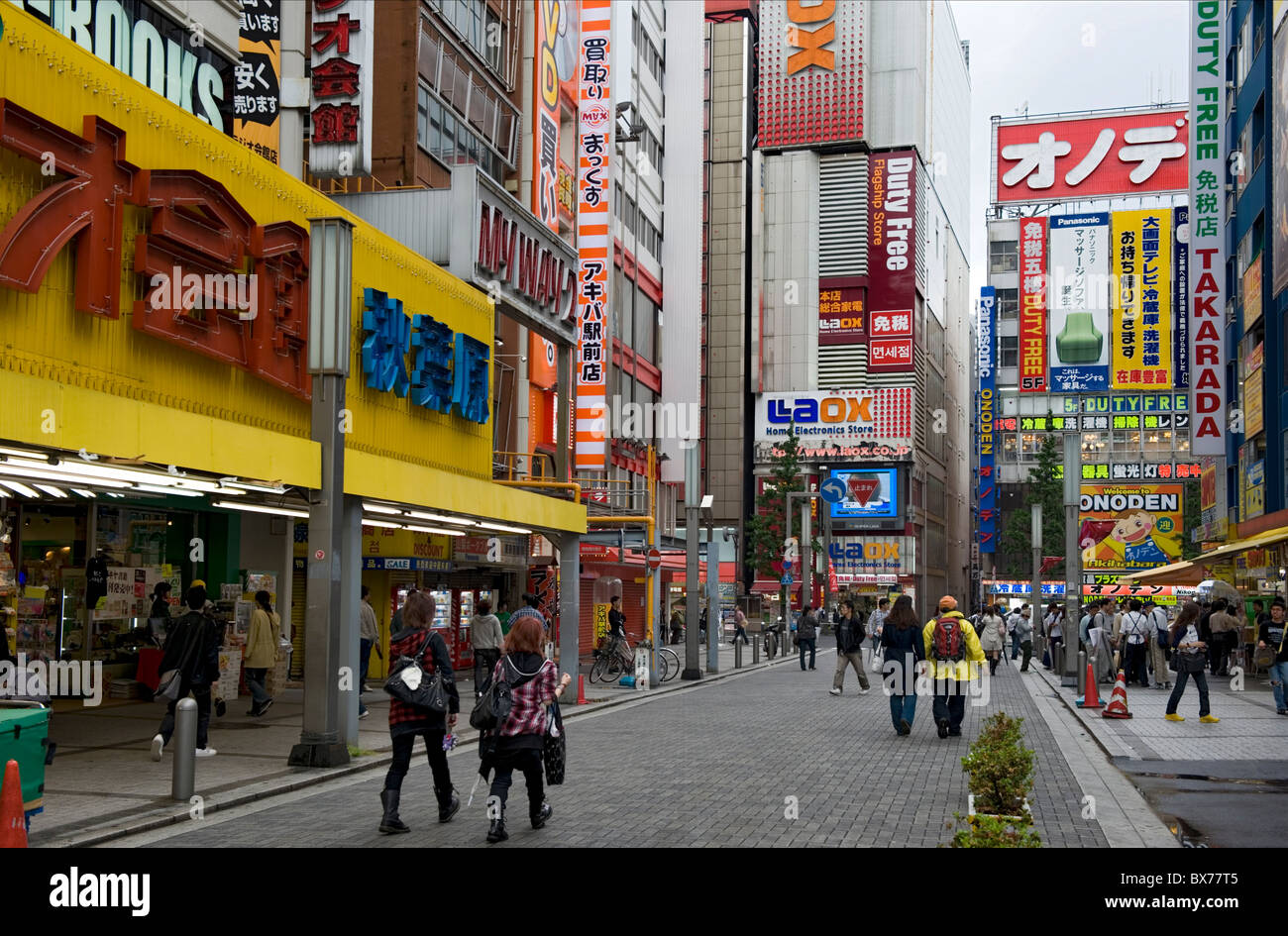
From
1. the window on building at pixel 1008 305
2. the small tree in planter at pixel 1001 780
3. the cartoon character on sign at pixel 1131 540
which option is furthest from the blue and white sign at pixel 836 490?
the small tree in planter at pixel 1001 780

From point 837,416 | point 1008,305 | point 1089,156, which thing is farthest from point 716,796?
point 1008,305

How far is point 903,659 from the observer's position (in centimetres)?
1841

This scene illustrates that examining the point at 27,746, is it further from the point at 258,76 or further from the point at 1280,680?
the point at 1280,680

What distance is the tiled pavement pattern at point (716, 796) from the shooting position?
32.8 ft

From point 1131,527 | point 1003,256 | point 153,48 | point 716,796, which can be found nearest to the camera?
point 716,796

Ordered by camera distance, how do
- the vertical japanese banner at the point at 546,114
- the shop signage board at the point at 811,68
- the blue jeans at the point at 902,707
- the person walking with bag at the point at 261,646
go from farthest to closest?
the shop signage board at the point at 811,68 < the vertical japanese banner at the point at 546,114 < the person walking with bag at the point at 261,646 < the blue jeans at the point at 902,707

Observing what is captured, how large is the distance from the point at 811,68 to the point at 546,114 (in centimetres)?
6829

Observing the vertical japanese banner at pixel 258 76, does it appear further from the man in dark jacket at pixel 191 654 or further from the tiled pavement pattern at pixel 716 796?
the tiled pavement pattern at pixel 716 796

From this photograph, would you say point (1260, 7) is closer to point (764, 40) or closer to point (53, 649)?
point (53, 649)

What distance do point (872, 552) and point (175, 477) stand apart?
86974 mm

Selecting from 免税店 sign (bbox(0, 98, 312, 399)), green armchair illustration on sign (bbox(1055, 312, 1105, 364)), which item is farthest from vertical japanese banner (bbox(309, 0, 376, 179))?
green armchair illustration on sign (bbox(1055, 312, 1105, 364))

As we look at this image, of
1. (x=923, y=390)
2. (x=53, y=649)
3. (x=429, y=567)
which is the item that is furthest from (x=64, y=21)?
(x=923, y=390)

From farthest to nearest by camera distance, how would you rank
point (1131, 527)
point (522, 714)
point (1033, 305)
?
1. point (1033, 305)
2. point (1131, 527)
3. point (522, 714)

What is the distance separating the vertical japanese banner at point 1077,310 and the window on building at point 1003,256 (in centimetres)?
1566
